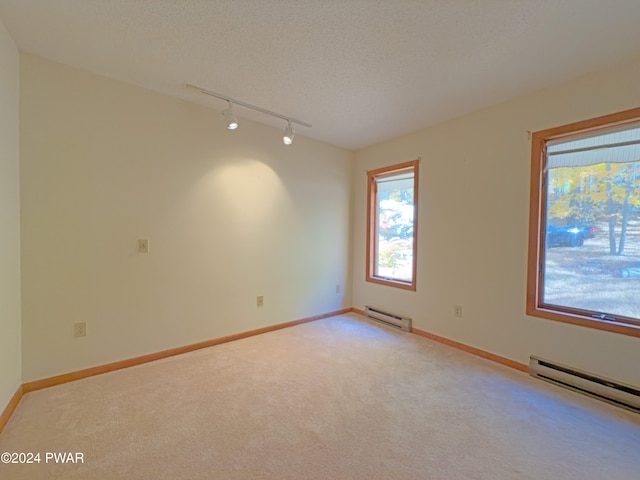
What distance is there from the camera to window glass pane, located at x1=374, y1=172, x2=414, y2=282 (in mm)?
3570

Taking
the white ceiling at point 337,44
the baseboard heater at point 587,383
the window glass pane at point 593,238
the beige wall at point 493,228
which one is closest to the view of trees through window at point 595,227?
the window glass pane at point 593,238

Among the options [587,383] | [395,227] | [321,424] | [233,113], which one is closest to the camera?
[321,424]

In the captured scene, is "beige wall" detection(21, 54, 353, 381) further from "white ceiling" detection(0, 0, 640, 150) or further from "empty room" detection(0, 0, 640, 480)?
"white ceiling" detection(0, 0, 640, 150)

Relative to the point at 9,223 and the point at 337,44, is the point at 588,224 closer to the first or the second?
the point at 337,44

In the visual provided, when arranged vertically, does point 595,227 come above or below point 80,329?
above

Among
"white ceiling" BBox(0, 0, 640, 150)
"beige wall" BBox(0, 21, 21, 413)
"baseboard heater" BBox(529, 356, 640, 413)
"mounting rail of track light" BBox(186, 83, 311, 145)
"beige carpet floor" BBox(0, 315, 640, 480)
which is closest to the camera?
"beige carpet floor" BBox(0, 315, 640, 480)

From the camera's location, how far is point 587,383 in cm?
212

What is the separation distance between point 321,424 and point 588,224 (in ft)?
8.25

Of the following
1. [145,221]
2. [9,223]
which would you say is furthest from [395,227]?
[9,223]

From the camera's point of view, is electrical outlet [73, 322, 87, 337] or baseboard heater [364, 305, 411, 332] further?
baseboard heater [364, 305, 411, 332]

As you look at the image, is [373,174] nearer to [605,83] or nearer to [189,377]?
[605,83]

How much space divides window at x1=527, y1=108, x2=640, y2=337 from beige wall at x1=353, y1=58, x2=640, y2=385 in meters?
0.08

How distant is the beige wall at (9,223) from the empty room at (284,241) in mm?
24

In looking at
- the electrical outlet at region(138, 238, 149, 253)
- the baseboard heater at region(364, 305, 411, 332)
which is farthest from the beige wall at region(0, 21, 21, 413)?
the baseboard heater at region(364, 305, 411, 332)
